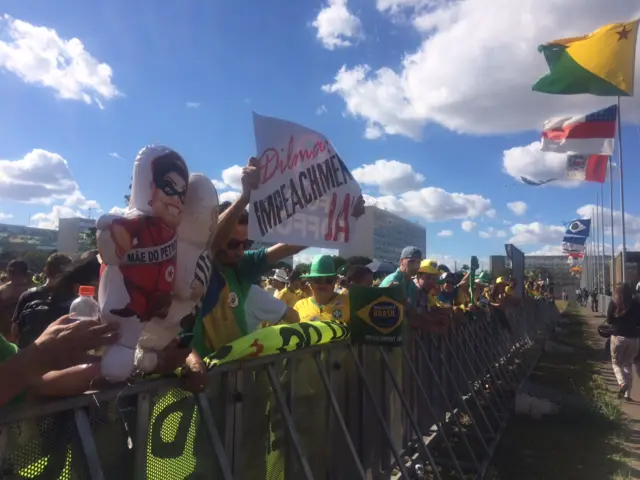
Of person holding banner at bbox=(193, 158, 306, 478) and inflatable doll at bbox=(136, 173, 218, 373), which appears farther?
person holding banner at bbox=(193, 158, 306, 478)

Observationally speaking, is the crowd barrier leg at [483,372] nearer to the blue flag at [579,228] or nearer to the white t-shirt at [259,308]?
the white t-shirt at [259,308]

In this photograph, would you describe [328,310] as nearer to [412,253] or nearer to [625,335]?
[412,253]

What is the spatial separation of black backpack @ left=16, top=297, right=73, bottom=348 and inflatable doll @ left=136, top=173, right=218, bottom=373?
2.05 meters

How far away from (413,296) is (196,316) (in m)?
3.96

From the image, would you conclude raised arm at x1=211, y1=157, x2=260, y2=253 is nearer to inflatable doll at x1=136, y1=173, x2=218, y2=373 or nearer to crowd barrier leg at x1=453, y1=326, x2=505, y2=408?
inflatable doll at x1=136, y1=173, x2=218, y2=373

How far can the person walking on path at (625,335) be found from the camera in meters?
9.24

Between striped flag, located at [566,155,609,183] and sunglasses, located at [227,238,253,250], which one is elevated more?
striped flag, located at [566,155,609,183]

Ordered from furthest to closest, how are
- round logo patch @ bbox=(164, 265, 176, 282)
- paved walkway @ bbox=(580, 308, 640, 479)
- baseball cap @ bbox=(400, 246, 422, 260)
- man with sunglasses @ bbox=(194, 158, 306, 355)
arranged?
paved walkway @ bbox=(580, 308, 640, 479), baseball cap @ bbox=(400, 246, 422, 260), man with sunglasses @ bbox=(194, 158, 306, 355), round logo patch @ bbox=(164, 265, 176, 282)

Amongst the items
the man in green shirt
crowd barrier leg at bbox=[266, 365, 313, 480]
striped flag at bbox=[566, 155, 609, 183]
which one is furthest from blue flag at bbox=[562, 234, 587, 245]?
crowd barrier leg at bbox=[266, 365, 313, 480]

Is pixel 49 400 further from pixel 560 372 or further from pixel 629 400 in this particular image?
pixel 560 372

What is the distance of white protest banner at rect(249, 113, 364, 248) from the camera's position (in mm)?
3074

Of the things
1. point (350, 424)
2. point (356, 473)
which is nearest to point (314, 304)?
point (350, 424)

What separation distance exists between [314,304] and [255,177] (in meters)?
2.53

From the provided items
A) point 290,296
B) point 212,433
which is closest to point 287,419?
point 212,433
